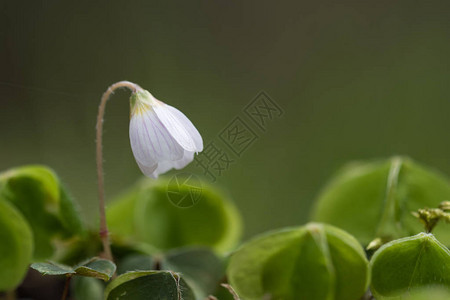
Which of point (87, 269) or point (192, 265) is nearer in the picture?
point (87, 269)

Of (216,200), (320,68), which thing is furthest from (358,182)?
(320,68)

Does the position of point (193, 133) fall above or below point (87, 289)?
above

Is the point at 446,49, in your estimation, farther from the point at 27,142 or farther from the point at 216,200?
the point at 216,200

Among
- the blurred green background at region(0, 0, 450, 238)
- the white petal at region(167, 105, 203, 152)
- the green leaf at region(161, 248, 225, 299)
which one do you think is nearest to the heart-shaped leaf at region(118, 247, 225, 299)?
the green leaf at region(161, 248, 225, 299)

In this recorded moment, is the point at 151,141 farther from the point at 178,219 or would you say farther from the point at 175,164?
the point at 178,219

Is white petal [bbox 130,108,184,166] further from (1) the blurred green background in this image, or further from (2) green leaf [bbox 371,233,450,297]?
(1) the blurred green background

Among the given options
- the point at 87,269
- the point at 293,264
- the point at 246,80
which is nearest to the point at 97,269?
the point at 87,269
